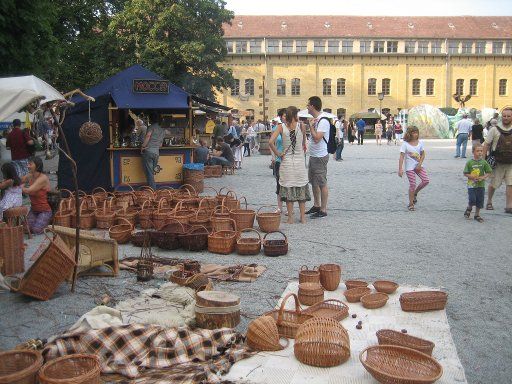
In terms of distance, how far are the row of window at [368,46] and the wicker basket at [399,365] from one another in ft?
190

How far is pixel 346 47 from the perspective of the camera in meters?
60.4

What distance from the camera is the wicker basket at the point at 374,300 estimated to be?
521 centimetres

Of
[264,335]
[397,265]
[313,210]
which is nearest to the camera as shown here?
[264,335]

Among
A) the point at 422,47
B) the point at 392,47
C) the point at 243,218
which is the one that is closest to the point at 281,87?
the point at 392,47

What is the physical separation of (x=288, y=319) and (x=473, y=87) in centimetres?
6298

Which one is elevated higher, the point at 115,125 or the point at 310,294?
the point at 115,125

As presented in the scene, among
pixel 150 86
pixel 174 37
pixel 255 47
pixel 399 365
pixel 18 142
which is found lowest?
pixel 399 365

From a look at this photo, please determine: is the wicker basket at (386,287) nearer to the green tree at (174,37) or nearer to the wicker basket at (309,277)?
the wicker basket at (309,277)

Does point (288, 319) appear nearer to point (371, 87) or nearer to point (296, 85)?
point (296, 85)

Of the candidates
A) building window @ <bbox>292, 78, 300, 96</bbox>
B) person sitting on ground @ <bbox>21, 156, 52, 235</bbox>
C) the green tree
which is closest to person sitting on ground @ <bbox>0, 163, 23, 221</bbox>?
person sitting on ground @ <bbox>21, 156, 52, 235</bbox>

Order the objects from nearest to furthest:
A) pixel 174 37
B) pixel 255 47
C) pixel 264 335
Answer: pixel 264 335 → pixel 174 37 → pixel 255 47

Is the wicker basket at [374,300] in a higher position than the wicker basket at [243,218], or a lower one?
lower

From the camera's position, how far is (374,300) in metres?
5.25

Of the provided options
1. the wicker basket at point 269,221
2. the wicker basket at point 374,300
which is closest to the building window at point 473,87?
the wicker basket at point 269,221
